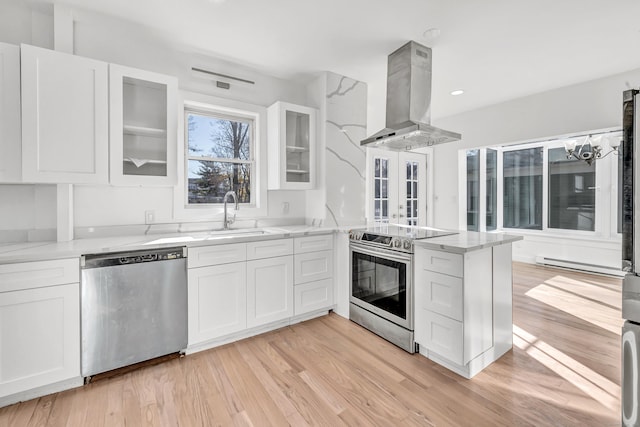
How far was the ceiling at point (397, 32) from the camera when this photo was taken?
224 cm

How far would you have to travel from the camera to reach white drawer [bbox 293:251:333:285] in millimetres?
2822

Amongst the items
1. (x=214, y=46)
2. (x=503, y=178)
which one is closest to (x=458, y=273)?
(x=214, y=46)

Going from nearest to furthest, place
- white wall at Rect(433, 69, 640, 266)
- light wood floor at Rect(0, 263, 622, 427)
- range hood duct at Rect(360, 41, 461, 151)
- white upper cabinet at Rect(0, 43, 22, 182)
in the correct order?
light wood floor at Rect(0, 263, 622, 427), white upper cabinet at Rect(0, 43, 22, 182), range hood duct at Rect(360, 41, 461, 151), white wall at Rect(433, 69, 640, 266)

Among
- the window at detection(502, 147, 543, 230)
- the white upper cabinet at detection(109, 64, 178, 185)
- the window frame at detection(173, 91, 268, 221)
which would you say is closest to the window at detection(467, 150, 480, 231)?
the window at detection(502, 147, 543, 230)

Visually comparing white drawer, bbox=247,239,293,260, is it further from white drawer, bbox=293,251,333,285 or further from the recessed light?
the recessed light

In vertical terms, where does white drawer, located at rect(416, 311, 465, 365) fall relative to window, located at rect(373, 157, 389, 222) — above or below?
below

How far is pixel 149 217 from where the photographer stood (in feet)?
8.68

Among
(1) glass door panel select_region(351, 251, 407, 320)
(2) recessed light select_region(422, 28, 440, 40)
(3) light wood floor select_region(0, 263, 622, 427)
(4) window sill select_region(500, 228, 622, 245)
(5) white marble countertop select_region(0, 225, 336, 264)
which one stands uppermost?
(2) recessed light select_region(422, 28, 440, 40)

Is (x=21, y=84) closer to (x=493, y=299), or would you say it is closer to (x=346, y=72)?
(x=346, y=72)

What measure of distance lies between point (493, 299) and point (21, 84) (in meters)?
3.59

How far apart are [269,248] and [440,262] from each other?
4.70 ft

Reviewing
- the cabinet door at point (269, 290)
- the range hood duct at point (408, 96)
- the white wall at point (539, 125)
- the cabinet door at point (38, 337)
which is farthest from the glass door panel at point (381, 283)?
the white wall at point (539, 125)

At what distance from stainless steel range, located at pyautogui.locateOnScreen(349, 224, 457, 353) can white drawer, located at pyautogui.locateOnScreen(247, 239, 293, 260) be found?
0.65 m

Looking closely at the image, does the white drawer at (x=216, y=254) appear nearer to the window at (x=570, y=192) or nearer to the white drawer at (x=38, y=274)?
the white drawer at (x=38, y=274)
